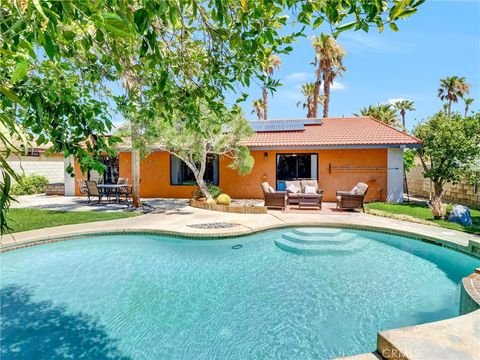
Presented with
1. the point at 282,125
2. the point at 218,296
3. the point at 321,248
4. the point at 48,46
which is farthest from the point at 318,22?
the point at 282,125

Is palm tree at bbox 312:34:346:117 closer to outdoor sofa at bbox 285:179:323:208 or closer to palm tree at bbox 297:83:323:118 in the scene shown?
palm tree at bbox 297:83:323:118

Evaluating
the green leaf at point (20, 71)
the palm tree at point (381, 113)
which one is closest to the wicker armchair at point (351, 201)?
the green leaf at point (20, 71)

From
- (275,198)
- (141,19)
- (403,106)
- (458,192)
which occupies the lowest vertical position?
(275,198)

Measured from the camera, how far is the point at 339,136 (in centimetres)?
1769

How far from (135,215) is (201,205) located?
339cm

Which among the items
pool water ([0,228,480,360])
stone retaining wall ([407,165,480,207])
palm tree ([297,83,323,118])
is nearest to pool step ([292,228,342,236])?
pool water ([0,228,480,360])

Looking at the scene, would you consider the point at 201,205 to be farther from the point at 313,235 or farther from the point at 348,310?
the point at 348,310

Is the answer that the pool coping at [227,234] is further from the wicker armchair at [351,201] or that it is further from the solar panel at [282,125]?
the solar panel at [282,125]

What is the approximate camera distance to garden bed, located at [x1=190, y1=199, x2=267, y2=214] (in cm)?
1305

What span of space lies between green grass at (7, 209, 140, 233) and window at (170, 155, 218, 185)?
6.52 metres

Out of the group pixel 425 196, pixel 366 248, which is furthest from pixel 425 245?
pixel 425 196

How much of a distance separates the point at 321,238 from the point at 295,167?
9.32 metres

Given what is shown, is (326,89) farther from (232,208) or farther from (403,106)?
(403,106)

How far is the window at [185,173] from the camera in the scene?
1888cm
